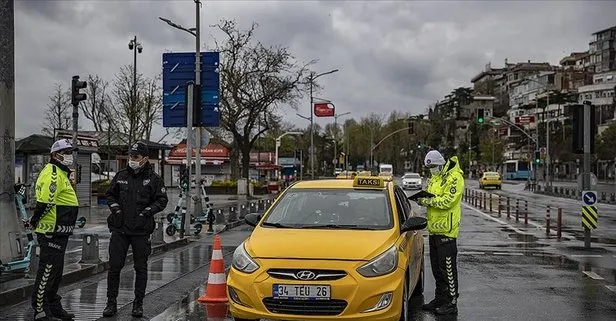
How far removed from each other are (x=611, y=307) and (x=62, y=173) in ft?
22.8

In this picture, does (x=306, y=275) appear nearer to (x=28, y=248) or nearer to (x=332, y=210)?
(x=332, y=210)

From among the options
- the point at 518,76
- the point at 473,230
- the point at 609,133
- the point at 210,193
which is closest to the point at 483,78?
the point at 518,76

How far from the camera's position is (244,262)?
6.59m

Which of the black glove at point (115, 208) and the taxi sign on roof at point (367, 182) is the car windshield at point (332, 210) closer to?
the taxi sign on roof at point (367, 182)

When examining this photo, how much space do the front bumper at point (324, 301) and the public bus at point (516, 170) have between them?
9399cm

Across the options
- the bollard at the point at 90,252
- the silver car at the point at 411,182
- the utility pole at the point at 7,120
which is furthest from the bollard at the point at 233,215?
the silver car at the point at 411,182

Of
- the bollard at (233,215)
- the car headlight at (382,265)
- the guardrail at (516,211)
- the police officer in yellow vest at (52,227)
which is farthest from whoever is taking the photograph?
the bollard at (233,215)

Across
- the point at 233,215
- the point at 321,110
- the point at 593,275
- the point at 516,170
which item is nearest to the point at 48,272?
the point at 593,275

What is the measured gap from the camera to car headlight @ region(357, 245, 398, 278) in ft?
20.8

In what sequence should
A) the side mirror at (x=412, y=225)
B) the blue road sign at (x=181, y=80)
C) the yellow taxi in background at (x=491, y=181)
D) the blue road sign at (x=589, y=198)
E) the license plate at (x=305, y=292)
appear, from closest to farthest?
the license plate at (x=305, y=292)
the side mirror at (x=412, y=225)
the blue road sign at (x=589, y=198)
the blue road sign at (x=181, y=80)
the yellow taxi in background at (x=491, y=181)

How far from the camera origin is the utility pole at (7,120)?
33.0ft

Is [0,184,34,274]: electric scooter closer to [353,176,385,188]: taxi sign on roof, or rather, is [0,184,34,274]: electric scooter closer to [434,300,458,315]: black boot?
[353,176,385,188]: taxi sign on roof

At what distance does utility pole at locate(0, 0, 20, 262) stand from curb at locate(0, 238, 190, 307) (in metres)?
0.96

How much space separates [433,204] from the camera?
842 centimetres
